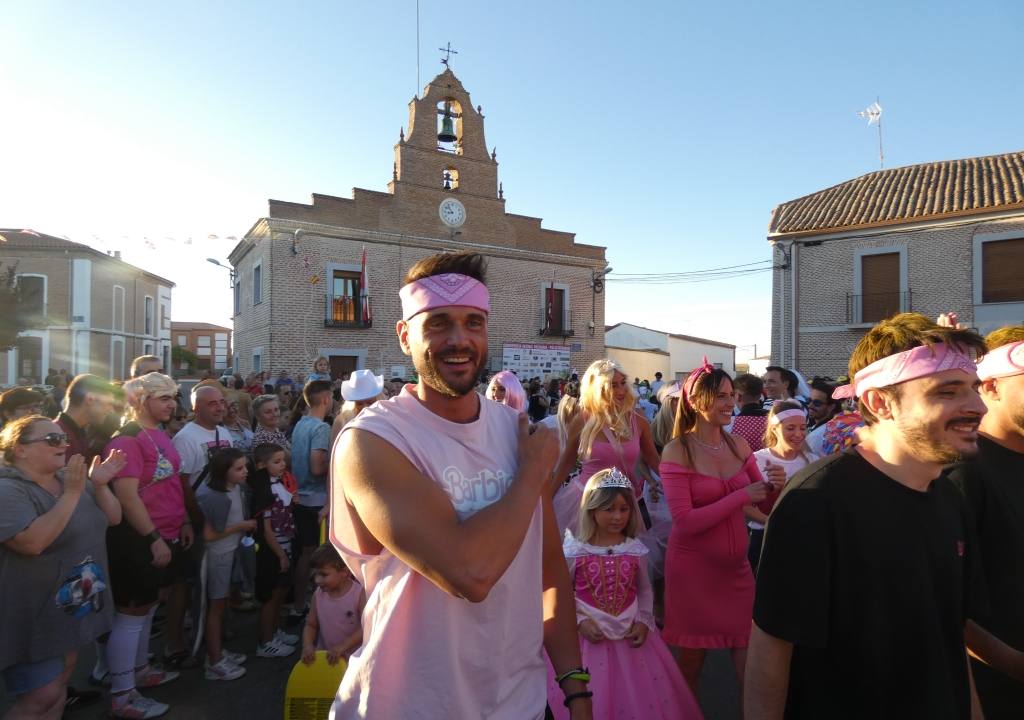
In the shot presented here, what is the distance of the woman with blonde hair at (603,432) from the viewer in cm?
435

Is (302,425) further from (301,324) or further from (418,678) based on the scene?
(301,324)

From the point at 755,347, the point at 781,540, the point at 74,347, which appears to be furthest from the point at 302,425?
the point at 755,347

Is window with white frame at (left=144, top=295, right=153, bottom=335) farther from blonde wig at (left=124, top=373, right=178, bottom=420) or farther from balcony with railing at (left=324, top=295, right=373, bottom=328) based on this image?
blonde wig at (left=124, top=373, right=178, bottom=420)

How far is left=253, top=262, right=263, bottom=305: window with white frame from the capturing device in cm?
2069

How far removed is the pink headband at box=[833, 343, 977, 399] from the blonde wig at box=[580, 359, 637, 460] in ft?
8.58

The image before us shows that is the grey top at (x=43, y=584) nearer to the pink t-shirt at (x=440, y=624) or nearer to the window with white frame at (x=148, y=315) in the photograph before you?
the pink t-shirt at (x=440, y=624)

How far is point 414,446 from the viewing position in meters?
1.56

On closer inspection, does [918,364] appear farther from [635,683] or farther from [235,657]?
[235,657]

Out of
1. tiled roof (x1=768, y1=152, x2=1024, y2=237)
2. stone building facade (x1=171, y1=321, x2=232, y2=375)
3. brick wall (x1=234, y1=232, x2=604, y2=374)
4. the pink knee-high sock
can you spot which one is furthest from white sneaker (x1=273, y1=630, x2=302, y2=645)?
stone building facade (x1=171, y1=321, x2=232, y2=375)

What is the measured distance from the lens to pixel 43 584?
2.96 m

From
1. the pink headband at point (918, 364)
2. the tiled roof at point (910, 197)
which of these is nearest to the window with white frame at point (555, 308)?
the tiled roof at point (910, 197)

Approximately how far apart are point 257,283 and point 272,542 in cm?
1923

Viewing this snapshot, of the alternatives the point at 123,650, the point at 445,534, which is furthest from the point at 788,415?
the point at 123,650

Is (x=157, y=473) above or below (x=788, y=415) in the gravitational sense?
below
